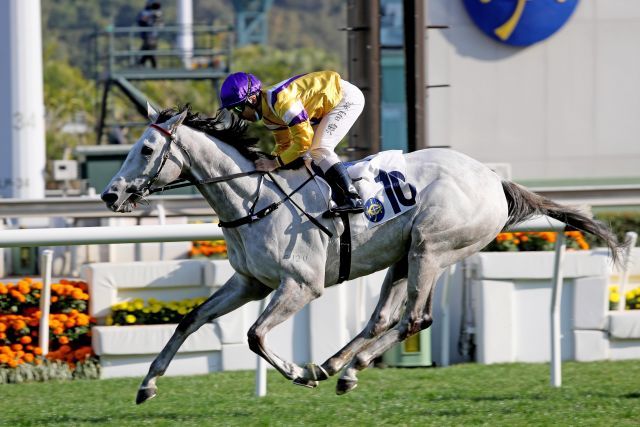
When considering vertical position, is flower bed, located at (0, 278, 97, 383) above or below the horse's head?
below

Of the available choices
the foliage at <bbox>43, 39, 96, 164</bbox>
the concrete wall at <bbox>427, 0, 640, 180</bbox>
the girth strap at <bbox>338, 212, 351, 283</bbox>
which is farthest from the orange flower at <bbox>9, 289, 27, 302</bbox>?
the foliage at <bbox>43, 39, 96, 164</bbox>

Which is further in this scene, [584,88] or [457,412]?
[584,88]

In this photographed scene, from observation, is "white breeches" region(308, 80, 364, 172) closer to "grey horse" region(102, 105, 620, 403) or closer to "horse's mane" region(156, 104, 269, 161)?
"grey horse" region(102, 105, 620, 403)

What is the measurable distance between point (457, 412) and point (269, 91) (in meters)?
1.92

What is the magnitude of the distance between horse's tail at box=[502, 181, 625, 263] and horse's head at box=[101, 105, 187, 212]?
1806 mm

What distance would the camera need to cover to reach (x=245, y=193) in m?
5.77

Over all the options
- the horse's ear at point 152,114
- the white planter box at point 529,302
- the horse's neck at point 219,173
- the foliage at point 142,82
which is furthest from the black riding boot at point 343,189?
the foliage at point 142,82

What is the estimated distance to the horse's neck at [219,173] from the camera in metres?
5.76

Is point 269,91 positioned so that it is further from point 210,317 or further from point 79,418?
point 79,418

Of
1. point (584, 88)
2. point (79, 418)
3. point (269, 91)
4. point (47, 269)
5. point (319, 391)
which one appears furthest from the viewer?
point (584, 88)

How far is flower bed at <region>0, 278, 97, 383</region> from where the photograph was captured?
24.1ft

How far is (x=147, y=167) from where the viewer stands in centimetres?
564

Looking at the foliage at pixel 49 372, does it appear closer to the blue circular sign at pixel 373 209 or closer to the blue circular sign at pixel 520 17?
the blue circular sign at pixel 373 209

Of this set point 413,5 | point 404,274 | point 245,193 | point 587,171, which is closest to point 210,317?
point 245,193
